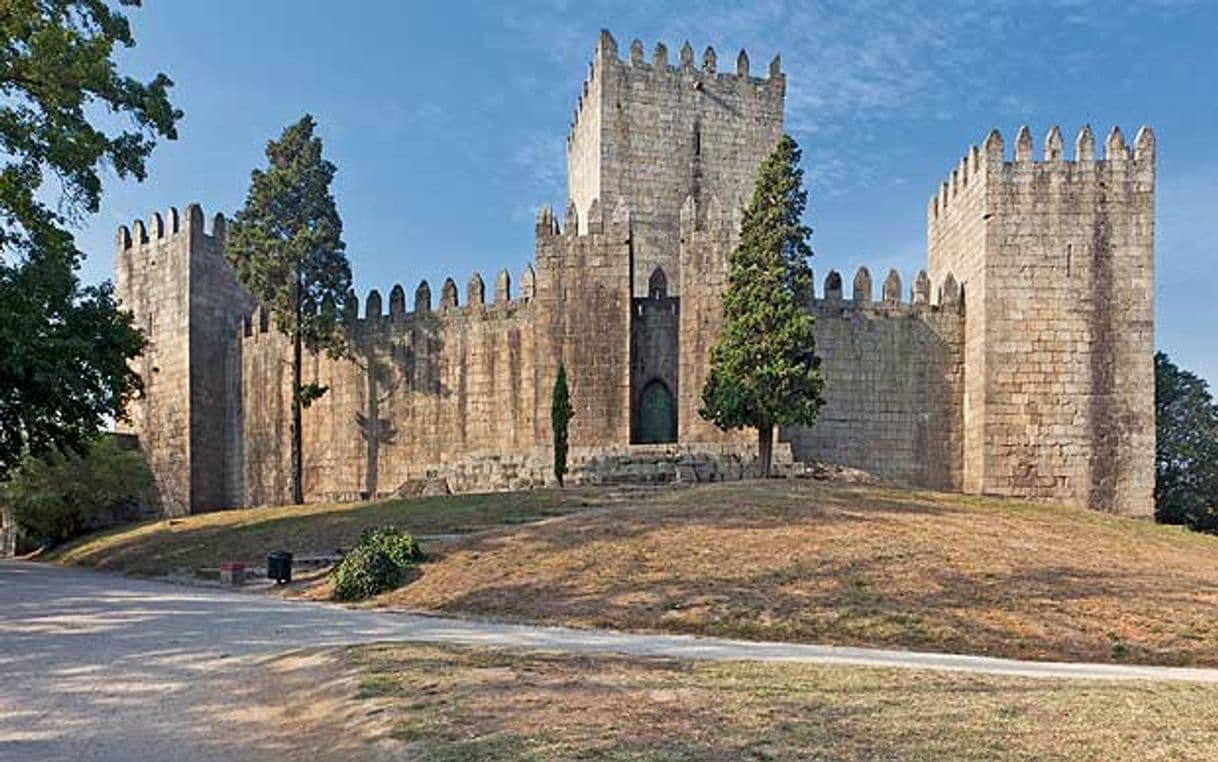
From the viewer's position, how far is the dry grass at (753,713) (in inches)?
249

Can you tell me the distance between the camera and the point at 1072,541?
19.2 metres

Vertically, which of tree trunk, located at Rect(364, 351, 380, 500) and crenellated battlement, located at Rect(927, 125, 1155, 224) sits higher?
crenellated battlement, located at Rect(927, 125, 1155, 224)

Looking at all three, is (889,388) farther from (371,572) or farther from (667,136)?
(371,572)

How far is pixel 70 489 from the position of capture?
3381cm

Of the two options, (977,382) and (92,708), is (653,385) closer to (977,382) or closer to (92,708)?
(977,382)

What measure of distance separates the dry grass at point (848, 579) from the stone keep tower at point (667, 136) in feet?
65.7

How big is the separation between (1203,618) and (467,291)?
85.0 feet

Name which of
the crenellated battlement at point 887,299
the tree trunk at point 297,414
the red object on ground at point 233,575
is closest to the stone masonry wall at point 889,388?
the crenellated battlement at point 887,299

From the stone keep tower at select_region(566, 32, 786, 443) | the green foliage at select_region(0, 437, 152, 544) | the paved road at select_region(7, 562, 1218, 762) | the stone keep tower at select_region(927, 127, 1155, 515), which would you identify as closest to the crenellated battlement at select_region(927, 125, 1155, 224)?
the stone keep tower at select_region(927, 127, 1155, 515)

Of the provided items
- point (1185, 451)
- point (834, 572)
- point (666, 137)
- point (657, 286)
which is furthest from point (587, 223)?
point (1185, 451)

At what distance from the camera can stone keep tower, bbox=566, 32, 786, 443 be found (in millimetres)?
39094

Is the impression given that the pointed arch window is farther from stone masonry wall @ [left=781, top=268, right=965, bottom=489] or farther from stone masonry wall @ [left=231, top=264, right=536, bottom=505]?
stone masonry wall @ [left=781, top=268, right=965, bottom=489]

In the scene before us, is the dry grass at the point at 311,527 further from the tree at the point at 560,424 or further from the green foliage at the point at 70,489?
the green foliage at the point at 70,489

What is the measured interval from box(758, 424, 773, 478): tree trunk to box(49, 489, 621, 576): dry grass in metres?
5.03
